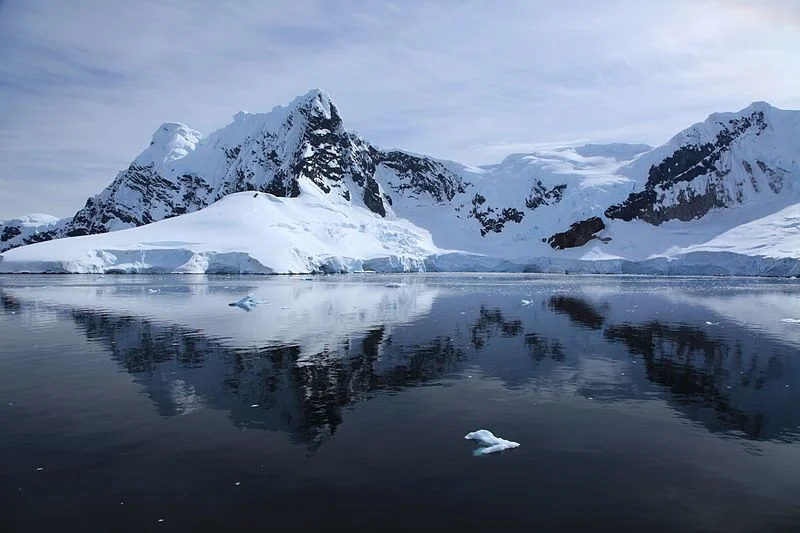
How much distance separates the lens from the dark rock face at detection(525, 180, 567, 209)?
540 ft

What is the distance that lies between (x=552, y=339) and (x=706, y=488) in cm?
1715

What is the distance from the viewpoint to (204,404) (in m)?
16.6

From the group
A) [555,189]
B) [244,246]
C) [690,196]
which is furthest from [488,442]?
[690,196]

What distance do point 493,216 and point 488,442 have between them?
160 metres

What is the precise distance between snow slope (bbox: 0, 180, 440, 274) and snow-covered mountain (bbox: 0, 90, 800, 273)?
1.74 m

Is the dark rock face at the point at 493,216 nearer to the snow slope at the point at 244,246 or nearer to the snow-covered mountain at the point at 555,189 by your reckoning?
the snow-covered mountain at the point at 555,189

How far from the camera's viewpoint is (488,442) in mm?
13219

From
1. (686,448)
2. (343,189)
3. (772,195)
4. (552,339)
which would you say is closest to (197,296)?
(552,339)

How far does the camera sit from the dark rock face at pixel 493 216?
545 ft

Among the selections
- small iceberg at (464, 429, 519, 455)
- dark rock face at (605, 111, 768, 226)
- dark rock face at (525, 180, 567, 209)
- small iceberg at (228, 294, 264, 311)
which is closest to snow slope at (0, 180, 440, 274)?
dark rock face at (525, 180, 567, 209)

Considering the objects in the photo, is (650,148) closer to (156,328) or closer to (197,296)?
(197,296)

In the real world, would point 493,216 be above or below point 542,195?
below

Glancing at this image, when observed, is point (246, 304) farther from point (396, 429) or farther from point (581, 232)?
point (581, 232)

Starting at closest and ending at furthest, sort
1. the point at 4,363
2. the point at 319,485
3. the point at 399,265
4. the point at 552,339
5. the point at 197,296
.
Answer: the point at 319,485 < the point at 4,363 < the point at 552,339 < the point at 197,296 < the point at 399,265
